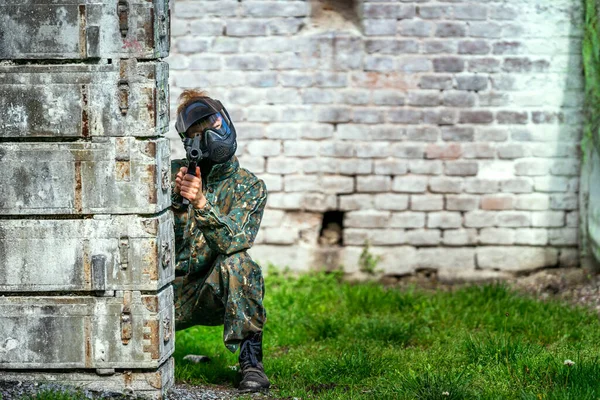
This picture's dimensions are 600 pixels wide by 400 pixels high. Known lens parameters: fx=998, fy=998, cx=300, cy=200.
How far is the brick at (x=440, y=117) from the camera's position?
26.4 ft

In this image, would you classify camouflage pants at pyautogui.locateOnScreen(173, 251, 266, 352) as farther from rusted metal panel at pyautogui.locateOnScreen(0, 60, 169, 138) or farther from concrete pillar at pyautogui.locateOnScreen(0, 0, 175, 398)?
rusted metal panel at pyautogui.locateOnScreen(0, 60, 169, 138)

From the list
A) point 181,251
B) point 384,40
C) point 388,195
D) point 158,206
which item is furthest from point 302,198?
point 158,206

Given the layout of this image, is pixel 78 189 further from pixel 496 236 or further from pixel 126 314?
pixel 496 236

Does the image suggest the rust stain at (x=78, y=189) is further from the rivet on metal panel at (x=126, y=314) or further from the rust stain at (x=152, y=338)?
the rust stain at (x=152, y=338)

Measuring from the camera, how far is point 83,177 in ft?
14.9

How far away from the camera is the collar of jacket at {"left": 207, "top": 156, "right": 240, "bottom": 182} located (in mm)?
5289

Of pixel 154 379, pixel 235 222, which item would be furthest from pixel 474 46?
pixel 154 379

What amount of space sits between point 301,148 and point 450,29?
5.01 ft

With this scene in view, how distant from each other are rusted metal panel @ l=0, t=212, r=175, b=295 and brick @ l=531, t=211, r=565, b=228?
4365 mm

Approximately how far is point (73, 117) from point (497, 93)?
441 centimetres

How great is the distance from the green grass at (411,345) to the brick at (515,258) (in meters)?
0.49

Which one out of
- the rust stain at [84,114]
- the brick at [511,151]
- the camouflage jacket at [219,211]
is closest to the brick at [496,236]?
the brick at [511,151]

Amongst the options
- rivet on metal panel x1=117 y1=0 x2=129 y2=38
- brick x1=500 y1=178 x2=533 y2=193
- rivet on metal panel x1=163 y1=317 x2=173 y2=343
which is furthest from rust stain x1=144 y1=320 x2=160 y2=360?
brick x1=500 y1=178 x2=533 y2=193

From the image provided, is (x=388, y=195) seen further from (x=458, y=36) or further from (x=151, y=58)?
(x=151, y=58)
